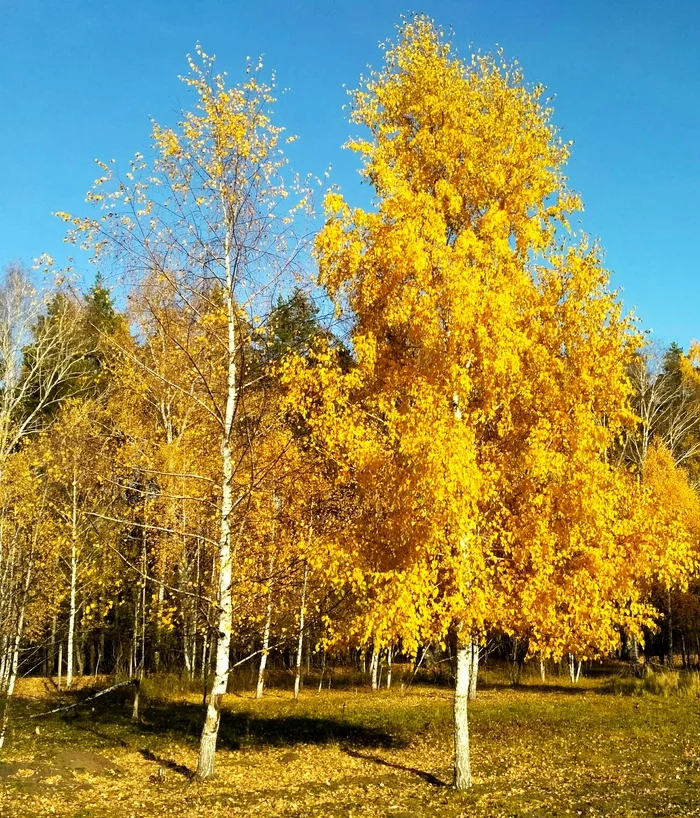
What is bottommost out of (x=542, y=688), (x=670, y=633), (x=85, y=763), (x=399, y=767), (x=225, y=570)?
(x=542, y=688)

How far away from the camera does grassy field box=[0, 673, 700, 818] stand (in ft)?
30.4

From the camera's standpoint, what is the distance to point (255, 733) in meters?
16.3

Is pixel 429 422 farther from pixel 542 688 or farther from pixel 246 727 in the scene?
pixel 542 688

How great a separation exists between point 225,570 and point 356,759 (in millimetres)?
5469

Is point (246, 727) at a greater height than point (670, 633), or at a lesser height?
lesser

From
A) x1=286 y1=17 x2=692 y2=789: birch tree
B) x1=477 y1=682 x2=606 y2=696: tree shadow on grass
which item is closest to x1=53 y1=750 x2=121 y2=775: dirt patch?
x1=286 y1=17 x2=692 y2=789: birch tree

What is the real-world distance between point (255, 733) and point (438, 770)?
19.7ft

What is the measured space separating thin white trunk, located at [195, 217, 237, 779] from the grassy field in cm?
59

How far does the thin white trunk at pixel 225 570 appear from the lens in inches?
398

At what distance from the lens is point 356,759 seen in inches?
514

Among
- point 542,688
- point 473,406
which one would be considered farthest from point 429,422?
point 542,688

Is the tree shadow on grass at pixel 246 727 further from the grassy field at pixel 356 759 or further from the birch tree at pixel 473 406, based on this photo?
the birch tree at pixel 473 406

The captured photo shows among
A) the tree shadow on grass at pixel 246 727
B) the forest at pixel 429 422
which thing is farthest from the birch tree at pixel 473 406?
the tree shadow on grass at pixel 246 727

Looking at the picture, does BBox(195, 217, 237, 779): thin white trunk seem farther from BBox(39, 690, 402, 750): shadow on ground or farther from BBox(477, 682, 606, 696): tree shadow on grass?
BBox(477, 682, 606, 696): tree shadow on grass
